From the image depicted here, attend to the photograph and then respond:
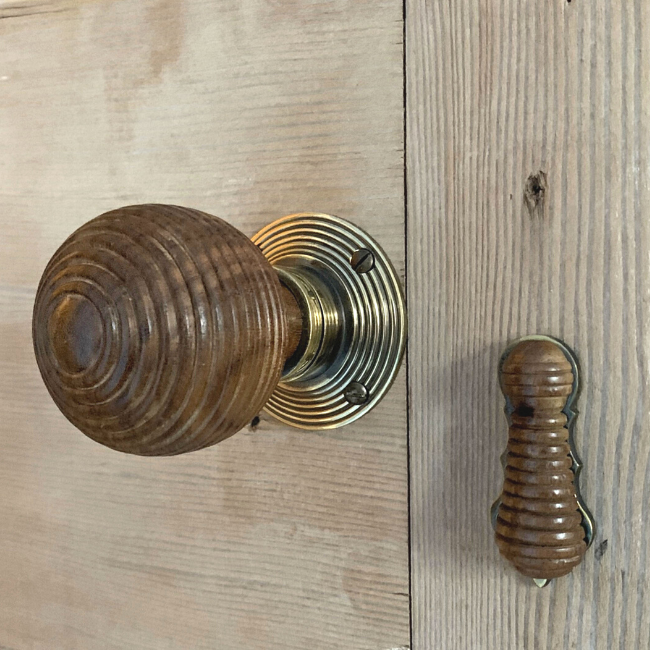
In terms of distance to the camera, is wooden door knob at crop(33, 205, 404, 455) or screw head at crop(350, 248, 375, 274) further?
screw head at crop(350, 248, 375, 274)

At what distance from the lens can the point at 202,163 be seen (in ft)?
1.26

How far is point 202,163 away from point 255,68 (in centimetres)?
6

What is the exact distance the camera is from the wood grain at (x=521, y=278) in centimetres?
30

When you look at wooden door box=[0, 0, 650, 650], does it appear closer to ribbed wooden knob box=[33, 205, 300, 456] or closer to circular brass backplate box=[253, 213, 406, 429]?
circular brass backplate box=[253, 213, 406, 429]

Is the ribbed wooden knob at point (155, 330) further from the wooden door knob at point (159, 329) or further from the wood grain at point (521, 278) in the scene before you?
the wood grain at point (521, 278)

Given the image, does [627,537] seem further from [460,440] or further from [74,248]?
[74,248]

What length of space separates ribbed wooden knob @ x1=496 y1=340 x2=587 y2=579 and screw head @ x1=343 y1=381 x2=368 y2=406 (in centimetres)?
8

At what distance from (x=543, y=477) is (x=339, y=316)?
12 cm

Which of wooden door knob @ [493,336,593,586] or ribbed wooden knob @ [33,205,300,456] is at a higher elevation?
ribbed wooden knob @ [33,205,300,456]

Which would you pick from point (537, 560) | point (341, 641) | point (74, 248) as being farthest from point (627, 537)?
point (74, 248)

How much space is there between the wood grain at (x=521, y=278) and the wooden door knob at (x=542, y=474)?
2 centimetres

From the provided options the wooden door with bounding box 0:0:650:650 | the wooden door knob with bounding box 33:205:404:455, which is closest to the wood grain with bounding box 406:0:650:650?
the wooden door with bounding box 0:0:650:650

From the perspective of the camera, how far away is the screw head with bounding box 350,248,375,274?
0.35 meters

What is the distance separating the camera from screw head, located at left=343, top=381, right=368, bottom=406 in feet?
1.16
